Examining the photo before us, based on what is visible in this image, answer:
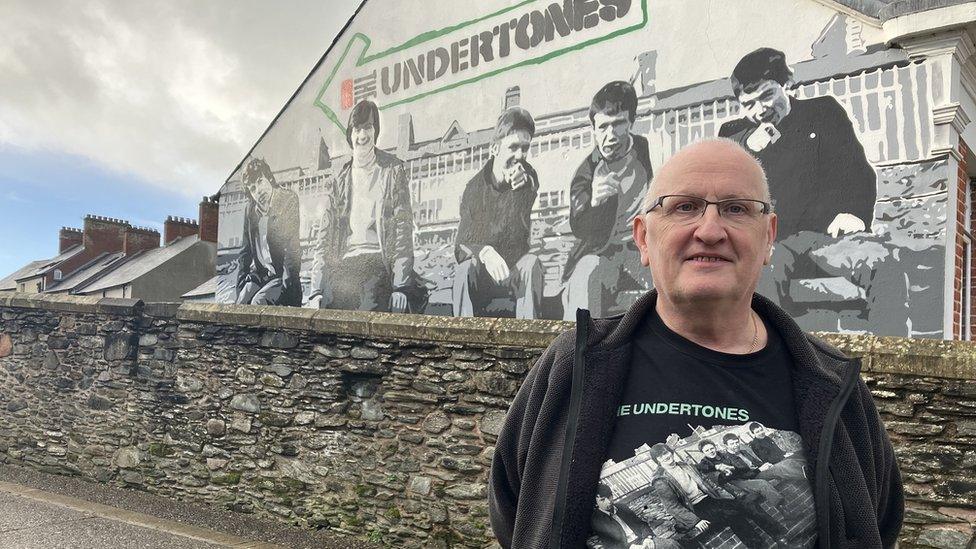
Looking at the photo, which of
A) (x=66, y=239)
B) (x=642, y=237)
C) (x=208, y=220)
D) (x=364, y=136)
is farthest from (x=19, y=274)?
(x=642, y=237)

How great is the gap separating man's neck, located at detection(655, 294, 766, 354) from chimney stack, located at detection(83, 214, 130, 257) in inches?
1349

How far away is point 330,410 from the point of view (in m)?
6.05

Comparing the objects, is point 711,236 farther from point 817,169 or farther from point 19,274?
point 19,274

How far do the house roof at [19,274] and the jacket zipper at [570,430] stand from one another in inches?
1541

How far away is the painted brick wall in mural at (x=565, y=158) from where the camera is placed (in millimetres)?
6492

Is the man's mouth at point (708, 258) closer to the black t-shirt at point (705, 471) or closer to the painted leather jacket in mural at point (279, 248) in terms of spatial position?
the black t-shirt at point (705, 471)

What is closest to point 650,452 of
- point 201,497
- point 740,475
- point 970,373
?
point 740,475

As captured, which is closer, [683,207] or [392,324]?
[683,207]

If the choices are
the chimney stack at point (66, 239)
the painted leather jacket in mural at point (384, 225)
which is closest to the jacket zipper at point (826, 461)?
the painted leather jacket in mural at point (384, 225)

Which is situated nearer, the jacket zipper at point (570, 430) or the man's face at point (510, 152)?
the jacket zipper at point (570, 430)

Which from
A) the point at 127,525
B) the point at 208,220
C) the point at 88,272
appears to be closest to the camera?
the point at 127,525

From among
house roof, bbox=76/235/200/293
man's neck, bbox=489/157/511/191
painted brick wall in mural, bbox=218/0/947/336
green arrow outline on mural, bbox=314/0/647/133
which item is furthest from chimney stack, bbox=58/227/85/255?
man's neck, bbox=489/157/511/191

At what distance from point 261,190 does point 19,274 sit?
29.9m

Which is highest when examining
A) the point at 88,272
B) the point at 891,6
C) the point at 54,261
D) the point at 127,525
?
the point at 891,6
